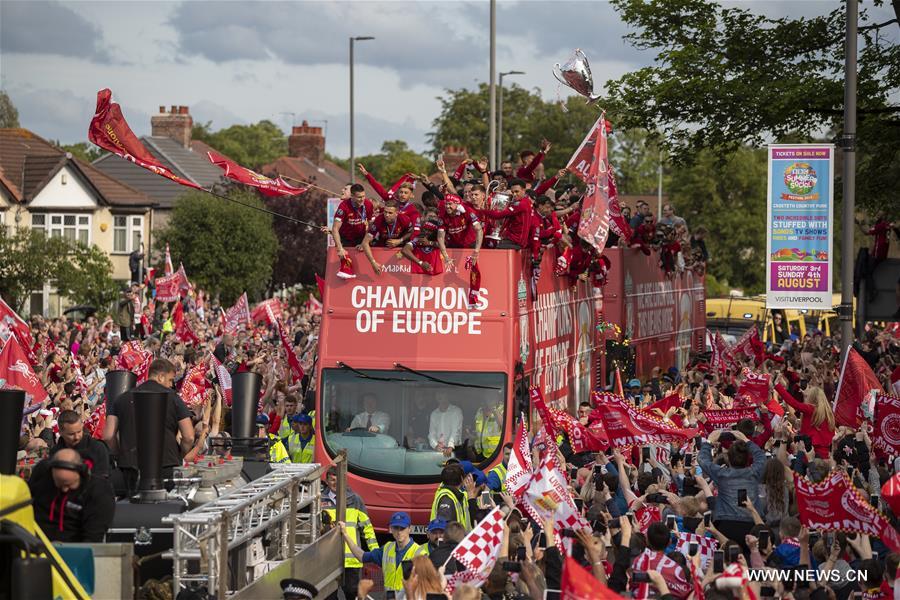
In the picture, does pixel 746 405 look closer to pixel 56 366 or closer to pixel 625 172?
pixel 56 366

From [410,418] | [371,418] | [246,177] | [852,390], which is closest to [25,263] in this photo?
[246,177]

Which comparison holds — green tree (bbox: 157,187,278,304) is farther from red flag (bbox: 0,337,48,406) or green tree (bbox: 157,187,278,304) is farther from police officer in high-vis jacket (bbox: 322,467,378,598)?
police officer in high-vis jacket (bbox: 322,467,378,598)

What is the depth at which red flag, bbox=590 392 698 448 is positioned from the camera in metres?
14.2

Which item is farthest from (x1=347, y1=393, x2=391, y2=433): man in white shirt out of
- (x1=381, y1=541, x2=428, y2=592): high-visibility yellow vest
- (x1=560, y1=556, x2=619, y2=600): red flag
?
(x1=560, y1=556, x2=619, y2=600): red flag

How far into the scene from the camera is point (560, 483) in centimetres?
1098

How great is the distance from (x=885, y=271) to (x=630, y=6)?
10.5 meters

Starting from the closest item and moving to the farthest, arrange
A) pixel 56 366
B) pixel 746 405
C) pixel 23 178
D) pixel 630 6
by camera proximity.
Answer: pixel 746 405 → pixel 56 366 → pixel 630 6 → pixel 23 178

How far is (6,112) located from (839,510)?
301 ft

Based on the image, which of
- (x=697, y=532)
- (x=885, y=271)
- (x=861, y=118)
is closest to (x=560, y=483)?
(x=697, y=532)

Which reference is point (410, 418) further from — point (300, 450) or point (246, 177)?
point (246, 177)

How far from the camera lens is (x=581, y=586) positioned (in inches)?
287

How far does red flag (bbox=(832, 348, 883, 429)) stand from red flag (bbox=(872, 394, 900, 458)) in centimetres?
241

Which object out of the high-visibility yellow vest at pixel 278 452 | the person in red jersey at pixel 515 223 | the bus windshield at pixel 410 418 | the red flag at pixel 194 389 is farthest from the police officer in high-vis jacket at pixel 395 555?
the red flag at pixel 194 389

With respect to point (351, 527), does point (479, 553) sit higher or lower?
higher
